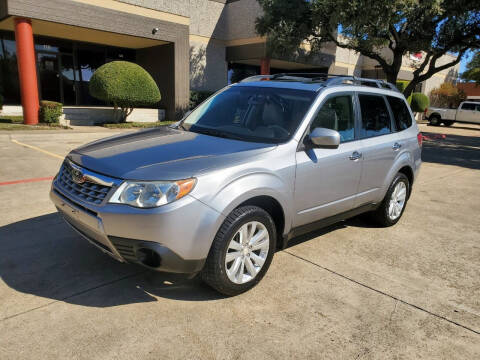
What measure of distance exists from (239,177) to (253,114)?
1193mm

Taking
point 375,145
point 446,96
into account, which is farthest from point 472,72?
point 375,145

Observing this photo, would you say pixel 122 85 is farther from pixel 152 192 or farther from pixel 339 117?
pixel 152 192

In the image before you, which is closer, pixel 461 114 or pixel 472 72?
pixel 461 114

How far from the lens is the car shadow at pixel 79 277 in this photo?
311 centimetres

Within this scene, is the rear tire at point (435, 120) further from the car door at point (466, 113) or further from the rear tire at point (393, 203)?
→ the rear tire at point (393, 203)

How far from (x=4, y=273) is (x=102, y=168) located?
1461mm

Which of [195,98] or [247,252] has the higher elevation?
[195,98]

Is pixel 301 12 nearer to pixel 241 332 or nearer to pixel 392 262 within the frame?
pixel 392 262

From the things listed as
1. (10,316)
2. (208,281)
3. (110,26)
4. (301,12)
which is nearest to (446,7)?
(301,12)

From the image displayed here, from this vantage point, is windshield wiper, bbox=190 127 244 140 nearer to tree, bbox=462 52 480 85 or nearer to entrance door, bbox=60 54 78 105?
entrance door, bbox=60 54 78 105

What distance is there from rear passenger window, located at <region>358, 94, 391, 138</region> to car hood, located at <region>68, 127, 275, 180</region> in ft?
5.16

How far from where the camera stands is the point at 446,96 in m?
35.6

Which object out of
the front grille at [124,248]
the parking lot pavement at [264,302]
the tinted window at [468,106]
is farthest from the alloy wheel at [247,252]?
the tinted window at [468,106]

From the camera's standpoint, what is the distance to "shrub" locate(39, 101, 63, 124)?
1485 cm
